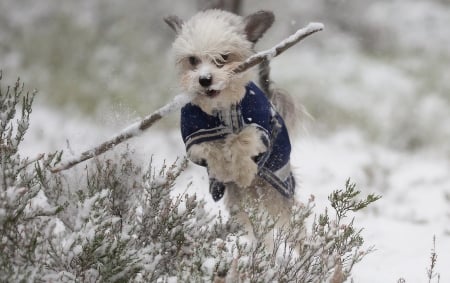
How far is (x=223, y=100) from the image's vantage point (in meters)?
3.40

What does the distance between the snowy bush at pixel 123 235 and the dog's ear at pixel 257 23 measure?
1.04 m

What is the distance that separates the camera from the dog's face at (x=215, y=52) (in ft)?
10.9

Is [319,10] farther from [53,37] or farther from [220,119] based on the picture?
[220,119]

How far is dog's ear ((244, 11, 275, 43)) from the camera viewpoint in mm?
3613

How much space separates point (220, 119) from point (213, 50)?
A: 15.4 inches

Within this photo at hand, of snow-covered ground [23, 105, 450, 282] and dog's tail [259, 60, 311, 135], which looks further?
dog's tail [259, 60, 311, 135]

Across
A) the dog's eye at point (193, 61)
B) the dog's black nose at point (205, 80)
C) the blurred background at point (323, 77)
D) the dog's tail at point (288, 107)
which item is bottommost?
the dog's black nose at point (205, 80)

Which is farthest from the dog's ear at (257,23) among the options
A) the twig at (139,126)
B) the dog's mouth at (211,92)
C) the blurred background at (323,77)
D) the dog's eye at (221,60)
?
the blurred background at (323,77)

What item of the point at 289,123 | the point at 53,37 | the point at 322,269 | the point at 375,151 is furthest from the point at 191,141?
the point at 53,37

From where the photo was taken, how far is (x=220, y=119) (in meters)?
3.51

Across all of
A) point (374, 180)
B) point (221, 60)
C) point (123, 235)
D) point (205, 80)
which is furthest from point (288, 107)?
point (374, 180)

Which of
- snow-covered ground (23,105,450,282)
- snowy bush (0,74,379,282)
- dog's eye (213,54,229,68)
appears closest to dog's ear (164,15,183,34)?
dog's eye (213,54,229,68)

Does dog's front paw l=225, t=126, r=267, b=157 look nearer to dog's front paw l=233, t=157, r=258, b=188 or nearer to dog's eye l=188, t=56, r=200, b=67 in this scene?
dog's front paw l=233, t=157, r=258, b=188

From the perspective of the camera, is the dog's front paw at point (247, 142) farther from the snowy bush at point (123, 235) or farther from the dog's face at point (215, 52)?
the snowy bush at point (123, 235)
